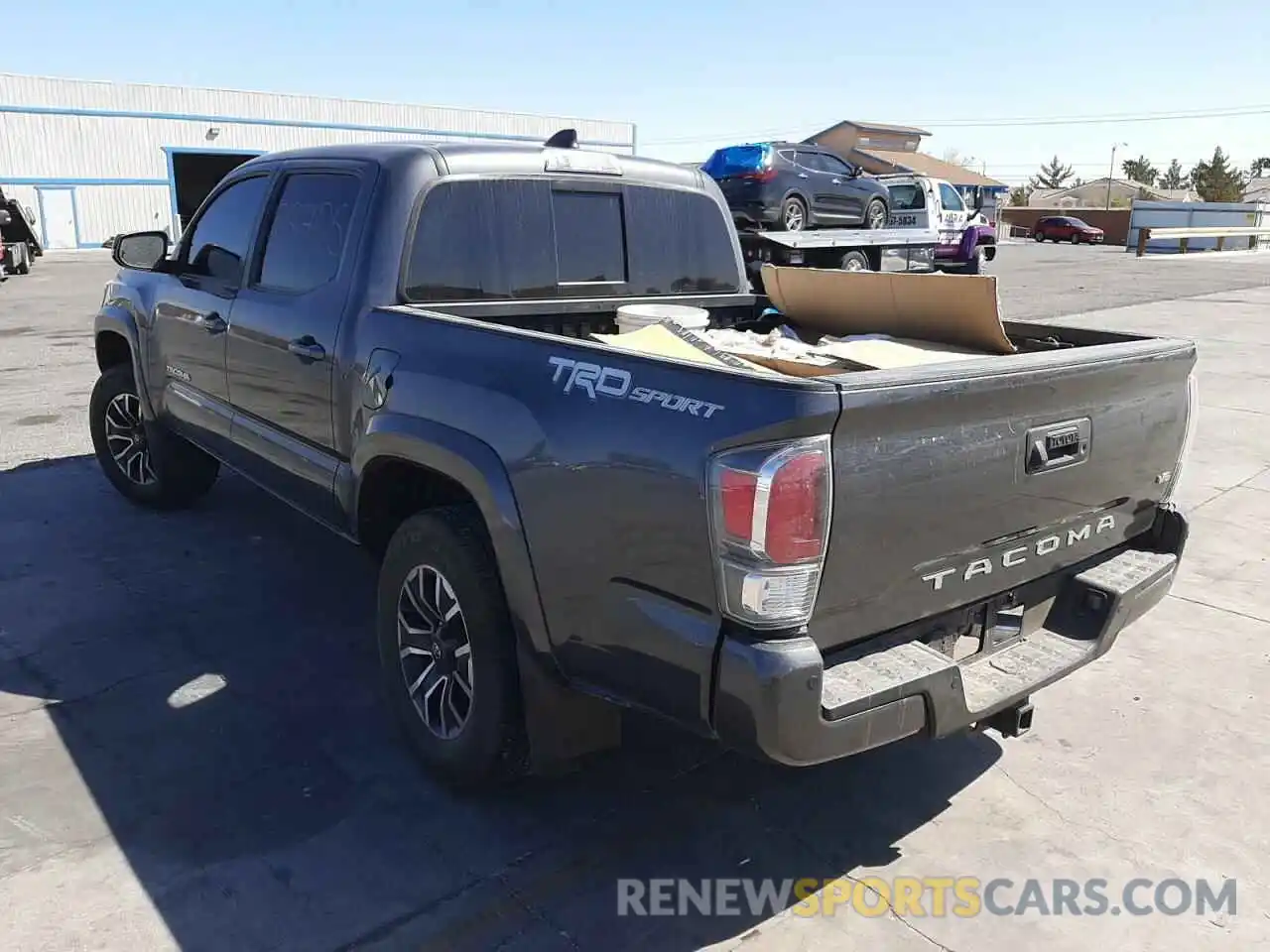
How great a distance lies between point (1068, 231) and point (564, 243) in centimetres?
5025

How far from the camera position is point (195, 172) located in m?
40.7

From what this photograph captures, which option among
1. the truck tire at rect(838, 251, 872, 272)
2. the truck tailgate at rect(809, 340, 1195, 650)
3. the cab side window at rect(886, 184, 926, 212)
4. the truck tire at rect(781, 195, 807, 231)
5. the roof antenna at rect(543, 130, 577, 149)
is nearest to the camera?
the truck tailgate at rect(809, 340, 1195, 650)

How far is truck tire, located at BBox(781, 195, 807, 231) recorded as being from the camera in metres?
16.8

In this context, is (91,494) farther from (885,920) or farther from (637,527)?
(885,920)

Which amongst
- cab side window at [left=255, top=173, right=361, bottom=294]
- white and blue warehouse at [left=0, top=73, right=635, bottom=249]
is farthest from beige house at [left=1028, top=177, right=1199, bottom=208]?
cab side window at [left=255, top=173, right=361, bottom=294]

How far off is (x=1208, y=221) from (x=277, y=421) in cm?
4578

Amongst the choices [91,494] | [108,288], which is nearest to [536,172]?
[108,288]

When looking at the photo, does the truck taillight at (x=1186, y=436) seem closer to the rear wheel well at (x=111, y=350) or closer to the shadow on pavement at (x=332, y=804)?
the shadow on pavement at (x=332, y=804)

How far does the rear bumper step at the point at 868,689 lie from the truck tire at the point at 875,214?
17183 mm

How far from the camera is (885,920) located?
2.70 meters

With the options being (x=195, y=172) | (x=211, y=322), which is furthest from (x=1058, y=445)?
(x=195, y=172)

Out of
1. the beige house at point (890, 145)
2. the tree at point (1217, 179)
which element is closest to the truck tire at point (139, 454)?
the beige house at point (890, 145)

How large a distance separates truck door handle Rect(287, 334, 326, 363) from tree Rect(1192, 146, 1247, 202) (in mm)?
83879

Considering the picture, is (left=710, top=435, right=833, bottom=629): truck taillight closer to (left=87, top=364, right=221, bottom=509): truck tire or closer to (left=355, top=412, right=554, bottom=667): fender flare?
(left=355, top=412, right=554, bottom=667): fender flare
